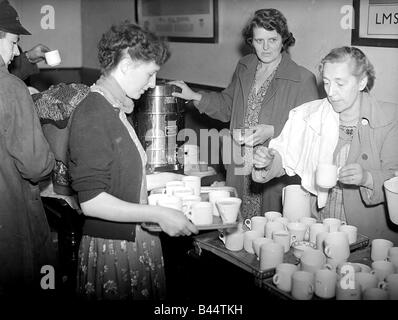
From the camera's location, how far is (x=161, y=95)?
9.87 ft

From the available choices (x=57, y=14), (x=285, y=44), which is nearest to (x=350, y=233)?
(x=285, y=44)

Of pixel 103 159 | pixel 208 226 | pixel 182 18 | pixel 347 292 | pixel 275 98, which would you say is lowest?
pixel 347 292

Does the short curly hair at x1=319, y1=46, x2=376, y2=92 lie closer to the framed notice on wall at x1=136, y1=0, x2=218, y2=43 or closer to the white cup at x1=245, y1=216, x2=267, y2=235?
the white cup at x1=245, y1=216, x2=267, y2=235

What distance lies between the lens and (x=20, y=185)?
83.4 inches

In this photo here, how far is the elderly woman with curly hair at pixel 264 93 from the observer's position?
8.70ft

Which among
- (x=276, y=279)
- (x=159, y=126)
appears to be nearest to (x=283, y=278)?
(x=276, y=279)

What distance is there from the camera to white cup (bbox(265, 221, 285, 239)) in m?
1.84

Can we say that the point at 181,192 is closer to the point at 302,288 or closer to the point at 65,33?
the point at 302,288

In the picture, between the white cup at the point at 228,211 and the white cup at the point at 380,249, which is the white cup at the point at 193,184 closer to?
the white cup at the point at 228,211

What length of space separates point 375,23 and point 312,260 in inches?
63.1

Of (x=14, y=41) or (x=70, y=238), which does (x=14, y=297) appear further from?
(x=14, y=41)

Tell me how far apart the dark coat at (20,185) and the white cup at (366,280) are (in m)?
1.31

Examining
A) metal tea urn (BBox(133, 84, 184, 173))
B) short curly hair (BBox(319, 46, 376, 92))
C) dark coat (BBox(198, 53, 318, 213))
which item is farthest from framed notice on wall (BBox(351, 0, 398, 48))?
metal tea urn (BBox(133, 84, 184, 173))

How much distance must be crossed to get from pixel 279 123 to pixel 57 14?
4.06 m
